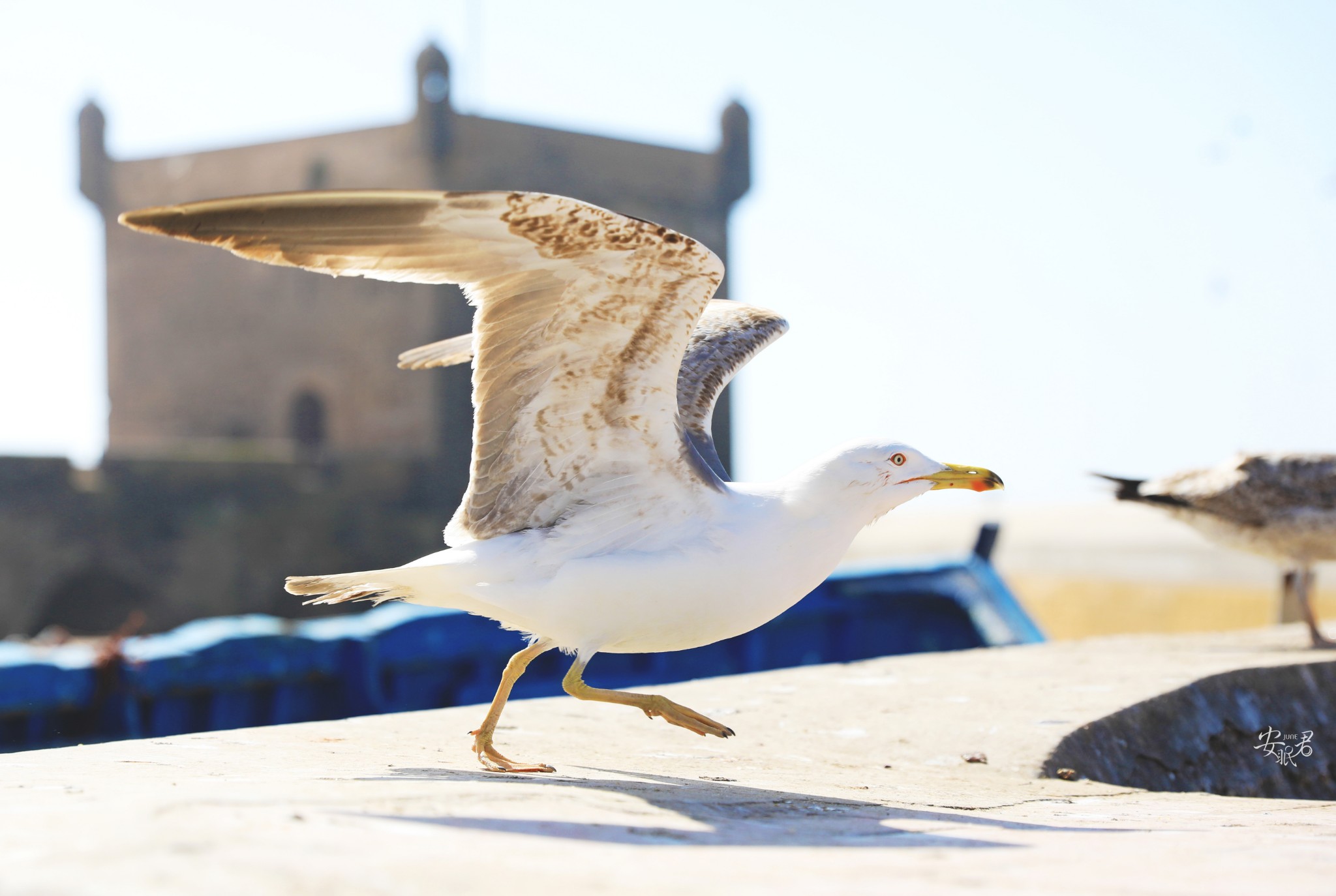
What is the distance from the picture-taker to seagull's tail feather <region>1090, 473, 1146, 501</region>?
8.52 meters

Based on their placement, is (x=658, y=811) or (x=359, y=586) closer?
(x=658, y=811)

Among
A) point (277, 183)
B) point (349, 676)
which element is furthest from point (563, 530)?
point (277, 183)

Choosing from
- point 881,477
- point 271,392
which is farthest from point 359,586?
point 271,392

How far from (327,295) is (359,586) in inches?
1035

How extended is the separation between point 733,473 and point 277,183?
1198 centimetres

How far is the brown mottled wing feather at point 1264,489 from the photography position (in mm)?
8195

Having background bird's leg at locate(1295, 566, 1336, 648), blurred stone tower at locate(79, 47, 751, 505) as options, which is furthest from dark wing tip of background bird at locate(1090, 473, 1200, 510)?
blurred stone tower at locate(79, 47, 751, 505)

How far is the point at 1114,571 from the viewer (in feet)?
125

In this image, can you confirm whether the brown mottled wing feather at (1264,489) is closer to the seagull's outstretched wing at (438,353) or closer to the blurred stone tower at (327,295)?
the seagull's outstretched wing at (438,353)

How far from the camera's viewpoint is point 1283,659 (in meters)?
6.03

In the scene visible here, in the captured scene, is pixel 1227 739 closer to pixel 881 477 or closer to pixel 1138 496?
pixel 881 477

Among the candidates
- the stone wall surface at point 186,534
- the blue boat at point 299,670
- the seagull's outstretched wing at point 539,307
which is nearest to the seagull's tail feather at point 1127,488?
the blue boat at point 299,670
